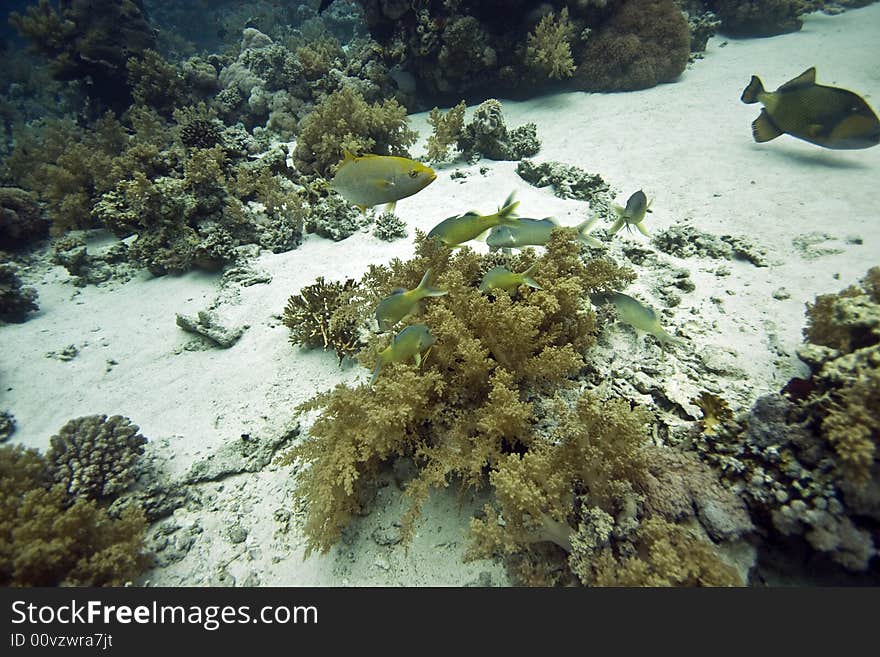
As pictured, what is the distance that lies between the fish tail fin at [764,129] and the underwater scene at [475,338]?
0.15 ft

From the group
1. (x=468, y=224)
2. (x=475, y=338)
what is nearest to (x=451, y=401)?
(x=475, y=338)

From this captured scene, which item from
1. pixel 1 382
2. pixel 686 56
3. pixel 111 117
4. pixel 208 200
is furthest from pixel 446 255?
pixel 111 117

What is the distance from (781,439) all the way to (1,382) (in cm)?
740

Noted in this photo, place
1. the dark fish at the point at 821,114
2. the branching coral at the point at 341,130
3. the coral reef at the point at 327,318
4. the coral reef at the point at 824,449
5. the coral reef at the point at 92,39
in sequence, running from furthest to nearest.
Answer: the coral reef at the point at 92,39
the branching coral at the point at 341,130
the dark fish at the point at 821,114
the coral reef at the point at 327,318
the coral reef at the point at 824,449

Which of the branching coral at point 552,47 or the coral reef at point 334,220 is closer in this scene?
the coral reef at point 334,220

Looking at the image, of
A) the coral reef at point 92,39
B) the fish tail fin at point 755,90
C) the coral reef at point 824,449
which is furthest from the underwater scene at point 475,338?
the coral reef at point 92,39

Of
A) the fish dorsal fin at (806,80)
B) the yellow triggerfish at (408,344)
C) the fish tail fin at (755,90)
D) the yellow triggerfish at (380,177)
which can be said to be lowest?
the yellow triggerfish at (408,344)

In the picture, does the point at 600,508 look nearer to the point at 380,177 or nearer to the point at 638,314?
the point at 638,314

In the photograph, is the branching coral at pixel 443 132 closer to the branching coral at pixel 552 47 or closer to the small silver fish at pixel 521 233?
the branching coral at pixel 552 47

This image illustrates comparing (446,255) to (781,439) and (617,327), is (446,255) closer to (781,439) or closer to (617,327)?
(617,327)

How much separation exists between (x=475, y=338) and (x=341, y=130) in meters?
6.23

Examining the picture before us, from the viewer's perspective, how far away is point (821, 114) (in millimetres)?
5391

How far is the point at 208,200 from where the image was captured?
5957mm

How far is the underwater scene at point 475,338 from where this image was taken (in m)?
2.15
